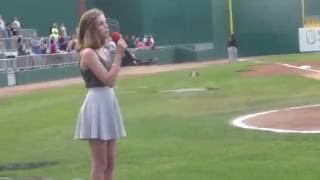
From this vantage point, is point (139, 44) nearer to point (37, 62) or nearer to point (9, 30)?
point (9, 30)

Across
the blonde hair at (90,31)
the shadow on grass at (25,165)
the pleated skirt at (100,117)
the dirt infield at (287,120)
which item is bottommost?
the dirt infield at (287,120)

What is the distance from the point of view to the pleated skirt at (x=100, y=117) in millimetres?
7316

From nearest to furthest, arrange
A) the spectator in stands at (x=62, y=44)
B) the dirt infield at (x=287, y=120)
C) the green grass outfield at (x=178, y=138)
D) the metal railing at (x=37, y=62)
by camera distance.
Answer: the green grass outfield at (x=178, y=138) → the dirt infield at (x=287, y=120) → the metal railing at (x=37, y=62) → the spectator in stands at (x=62, y=44)

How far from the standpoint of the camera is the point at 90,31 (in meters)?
7.36

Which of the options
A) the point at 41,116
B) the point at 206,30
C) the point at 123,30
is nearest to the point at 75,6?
the point at 123,30

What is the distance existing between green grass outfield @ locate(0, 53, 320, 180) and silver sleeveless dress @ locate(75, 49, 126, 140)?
8.85ft

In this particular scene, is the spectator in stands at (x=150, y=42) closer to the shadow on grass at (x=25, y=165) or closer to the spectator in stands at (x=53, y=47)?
the spectator in stands at (x=53, y=47)

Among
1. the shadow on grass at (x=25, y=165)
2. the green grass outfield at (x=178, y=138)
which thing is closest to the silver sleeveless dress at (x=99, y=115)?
the green grass outfield at (x=178, y=138)

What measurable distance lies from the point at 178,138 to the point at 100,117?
684 centimetres

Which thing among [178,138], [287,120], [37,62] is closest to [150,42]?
[37,62]

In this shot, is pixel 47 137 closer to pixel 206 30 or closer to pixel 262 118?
pixel 262 118

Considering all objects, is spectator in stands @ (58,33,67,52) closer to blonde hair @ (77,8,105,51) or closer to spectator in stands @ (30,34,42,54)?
spectator in stands @ (30,34,42,54)

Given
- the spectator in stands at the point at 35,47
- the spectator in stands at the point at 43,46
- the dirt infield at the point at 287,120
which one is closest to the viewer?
the dirt infield at the point at 287,120

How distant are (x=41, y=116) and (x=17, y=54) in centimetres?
2006
